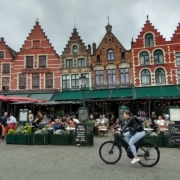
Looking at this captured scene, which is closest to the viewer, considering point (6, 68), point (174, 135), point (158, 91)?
point (174, 135)

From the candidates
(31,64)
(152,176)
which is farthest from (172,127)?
(31,64)

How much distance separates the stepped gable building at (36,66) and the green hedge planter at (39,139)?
47.4ft

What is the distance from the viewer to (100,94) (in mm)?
21438

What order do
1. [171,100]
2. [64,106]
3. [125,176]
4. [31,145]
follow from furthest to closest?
[64,106]
[171,100]
[31,145]
[125,176]

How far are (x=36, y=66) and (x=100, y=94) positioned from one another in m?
9.51

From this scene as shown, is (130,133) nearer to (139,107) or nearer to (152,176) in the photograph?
(152,176)

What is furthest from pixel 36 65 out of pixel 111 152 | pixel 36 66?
pixel 111 152

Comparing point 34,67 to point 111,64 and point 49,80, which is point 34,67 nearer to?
point 49,80

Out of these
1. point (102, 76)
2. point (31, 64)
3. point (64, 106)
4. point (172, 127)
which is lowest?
point (172, 127)

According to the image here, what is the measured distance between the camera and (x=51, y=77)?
24391mm

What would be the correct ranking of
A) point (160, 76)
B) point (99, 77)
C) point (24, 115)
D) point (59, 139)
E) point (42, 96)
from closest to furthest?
point (59, 139)
point (24, 115)
point (160, 76)
point (42, 96)
point (99, 77)

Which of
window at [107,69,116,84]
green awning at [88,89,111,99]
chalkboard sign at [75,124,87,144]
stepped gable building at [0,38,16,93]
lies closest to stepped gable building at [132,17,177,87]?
window at [107,69,116,84]

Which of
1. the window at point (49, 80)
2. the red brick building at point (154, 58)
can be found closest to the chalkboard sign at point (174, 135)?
the red brick building at point (154, 58)

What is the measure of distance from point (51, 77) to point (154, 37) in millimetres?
13462
